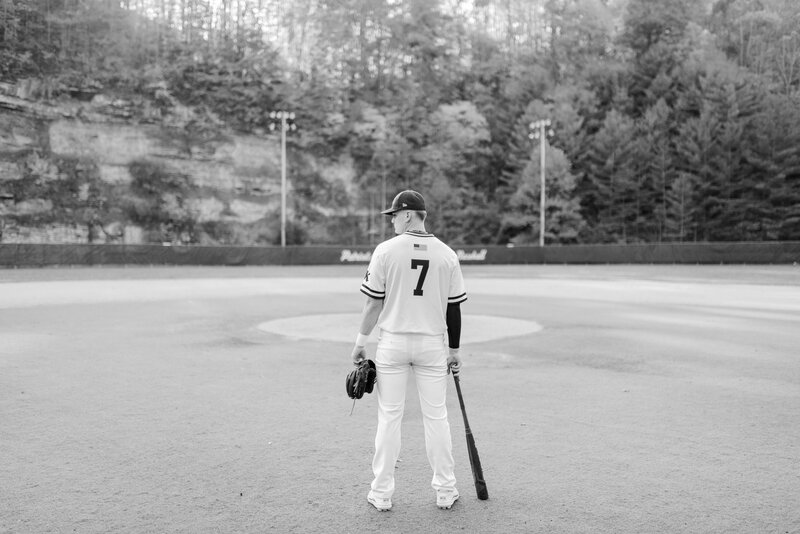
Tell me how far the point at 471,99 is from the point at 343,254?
117ft

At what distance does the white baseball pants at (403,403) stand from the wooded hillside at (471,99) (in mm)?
51741

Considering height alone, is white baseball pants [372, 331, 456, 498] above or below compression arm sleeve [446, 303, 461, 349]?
below

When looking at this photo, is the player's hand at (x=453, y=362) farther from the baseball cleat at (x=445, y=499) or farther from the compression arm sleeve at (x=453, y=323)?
the baseball cleat at (x=445, y=499)

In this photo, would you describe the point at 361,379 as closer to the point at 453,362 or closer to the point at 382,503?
the point at 453,362

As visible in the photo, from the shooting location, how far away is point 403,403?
464 cm

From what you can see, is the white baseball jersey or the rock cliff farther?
the rock cliff

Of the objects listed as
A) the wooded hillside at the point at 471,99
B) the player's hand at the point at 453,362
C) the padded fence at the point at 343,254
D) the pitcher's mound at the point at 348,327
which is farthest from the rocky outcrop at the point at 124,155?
the player's hand at the point at 453,362

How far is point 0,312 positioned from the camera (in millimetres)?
16781

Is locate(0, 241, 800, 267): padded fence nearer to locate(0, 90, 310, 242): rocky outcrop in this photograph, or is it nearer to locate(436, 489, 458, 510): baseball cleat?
locate(0, 90, 310, 242): rocky outcrop

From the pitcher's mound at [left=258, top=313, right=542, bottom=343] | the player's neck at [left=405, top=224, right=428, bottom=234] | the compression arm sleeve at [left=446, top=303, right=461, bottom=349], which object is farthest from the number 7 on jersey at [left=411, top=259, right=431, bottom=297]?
the pitcher's mound at [left=258, top=313, right=542, bottom=343]

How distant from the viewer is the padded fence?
120 ft

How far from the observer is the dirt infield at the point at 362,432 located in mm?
4484

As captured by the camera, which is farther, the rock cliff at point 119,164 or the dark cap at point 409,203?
the rock cliff at point 119,164

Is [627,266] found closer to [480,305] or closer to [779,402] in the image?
[480,305]
